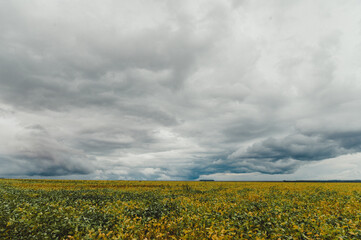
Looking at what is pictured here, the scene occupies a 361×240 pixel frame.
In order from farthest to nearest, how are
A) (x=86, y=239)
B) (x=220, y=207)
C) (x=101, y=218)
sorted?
(x=220, y=207), (x=101, y=218), (x=86, y=239)

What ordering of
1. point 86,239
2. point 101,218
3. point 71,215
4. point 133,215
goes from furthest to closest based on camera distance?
point 133,215, point 101,218, point 71,215, point 86,239

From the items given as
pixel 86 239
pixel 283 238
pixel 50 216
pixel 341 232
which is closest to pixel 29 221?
pixel 50 216

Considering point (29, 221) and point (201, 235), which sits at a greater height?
point (29, 221)

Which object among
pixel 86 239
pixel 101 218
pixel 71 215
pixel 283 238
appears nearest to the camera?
pixel 86 239

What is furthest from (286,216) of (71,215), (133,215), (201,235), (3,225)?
(3,225)

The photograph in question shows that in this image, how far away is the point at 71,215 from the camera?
11.0 metres

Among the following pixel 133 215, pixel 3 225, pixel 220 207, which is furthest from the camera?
pixel 220 207

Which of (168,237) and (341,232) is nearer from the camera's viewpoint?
(341,232)

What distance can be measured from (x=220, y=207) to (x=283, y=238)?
21.1 ft

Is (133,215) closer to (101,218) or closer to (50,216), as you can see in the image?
(101,218)

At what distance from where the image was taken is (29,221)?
8.84 meters

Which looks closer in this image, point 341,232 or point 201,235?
point 341,232

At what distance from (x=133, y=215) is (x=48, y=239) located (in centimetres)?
531

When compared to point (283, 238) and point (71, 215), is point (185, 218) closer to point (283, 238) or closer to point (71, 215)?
point (283, 238)
